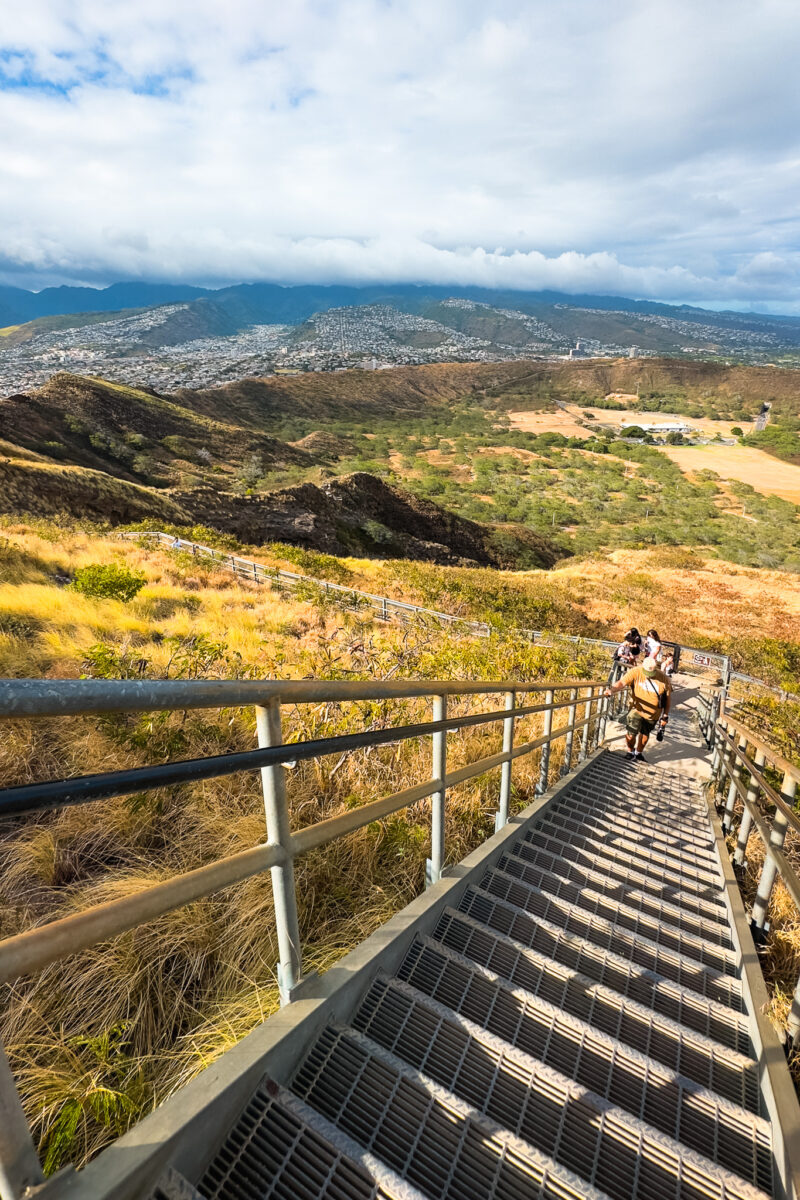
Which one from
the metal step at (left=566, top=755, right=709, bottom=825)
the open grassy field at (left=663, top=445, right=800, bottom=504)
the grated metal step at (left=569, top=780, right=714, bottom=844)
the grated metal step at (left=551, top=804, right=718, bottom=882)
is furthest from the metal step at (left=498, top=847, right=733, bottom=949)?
the open grassy field at (left=663, top=445, right=800, bottom=504)

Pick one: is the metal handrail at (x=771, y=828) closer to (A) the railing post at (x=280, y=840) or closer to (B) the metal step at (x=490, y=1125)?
(B) the metal step at (x=490, y=1125)

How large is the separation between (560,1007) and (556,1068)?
0.32 m

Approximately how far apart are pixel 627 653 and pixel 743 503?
6230 cm

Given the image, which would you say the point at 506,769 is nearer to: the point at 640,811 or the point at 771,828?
the point at 771,828

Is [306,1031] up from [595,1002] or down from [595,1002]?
up

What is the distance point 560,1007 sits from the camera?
88.8 inches

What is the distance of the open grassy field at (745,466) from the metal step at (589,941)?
7628 cm

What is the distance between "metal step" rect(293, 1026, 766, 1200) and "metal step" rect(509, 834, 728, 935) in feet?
5.45

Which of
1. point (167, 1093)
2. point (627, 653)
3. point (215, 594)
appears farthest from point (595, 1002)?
point (215, 594)

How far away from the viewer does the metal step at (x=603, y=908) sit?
Result: 2.91 m

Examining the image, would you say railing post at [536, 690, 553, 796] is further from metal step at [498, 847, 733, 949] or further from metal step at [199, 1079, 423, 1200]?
metal step at [199, 1079, 423, 1200]

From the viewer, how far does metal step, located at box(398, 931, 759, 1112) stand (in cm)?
206

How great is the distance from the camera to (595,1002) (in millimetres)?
2297

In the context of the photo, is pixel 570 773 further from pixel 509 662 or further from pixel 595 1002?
pixel 595 1002
